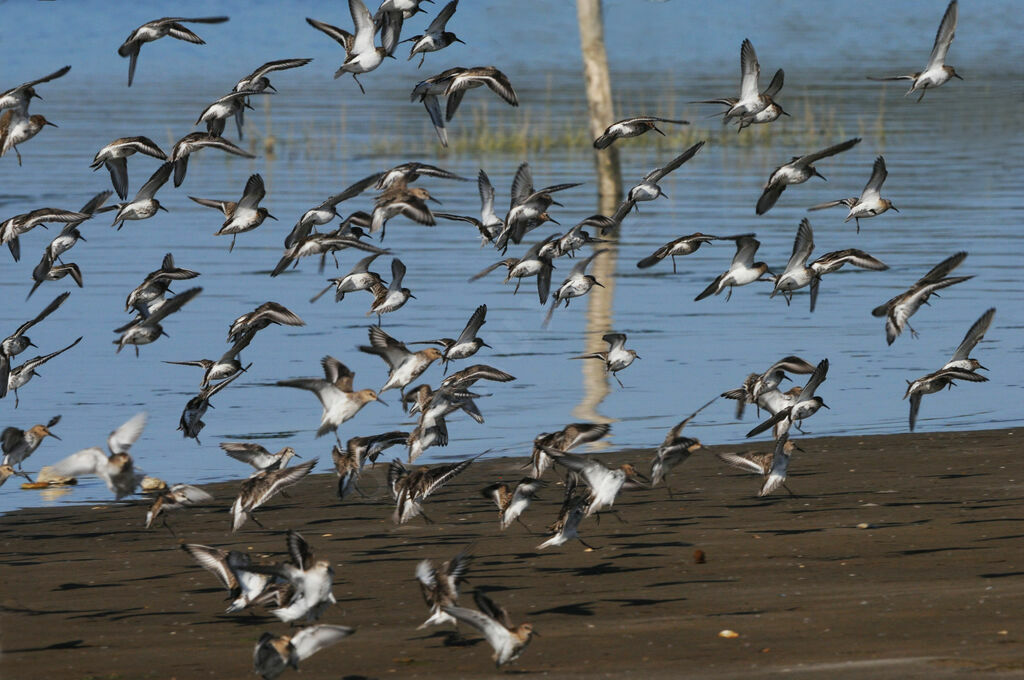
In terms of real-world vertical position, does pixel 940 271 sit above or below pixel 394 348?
above

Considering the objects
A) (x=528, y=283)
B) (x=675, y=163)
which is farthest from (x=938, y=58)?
(x=528, y=283)

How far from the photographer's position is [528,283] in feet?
89.0

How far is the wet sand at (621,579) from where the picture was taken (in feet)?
28.0

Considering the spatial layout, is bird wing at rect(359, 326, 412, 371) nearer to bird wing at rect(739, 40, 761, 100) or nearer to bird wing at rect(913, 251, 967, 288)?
bird wing at rect(913, 251, 967, 288)

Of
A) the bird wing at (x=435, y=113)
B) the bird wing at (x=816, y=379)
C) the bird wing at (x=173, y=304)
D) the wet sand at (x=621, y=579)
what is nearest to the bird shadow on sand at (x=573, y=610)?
the wet sand at (x=621, y=579)

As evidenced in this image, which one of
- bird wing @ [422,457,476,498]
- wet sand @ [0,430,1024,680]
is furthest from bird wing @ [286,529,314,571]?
bird wing @ [422,457,476,498]

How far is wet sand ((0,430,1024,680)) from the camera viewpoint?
852 centimetres

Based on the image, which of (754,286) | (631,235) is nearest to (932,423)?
(754,286)

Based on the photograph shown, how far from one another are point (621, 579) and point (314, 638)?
9.18ft

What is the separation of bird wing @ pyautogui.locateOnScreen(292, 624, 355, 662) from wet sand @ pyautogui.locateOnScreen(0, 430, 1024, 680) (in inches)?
25.3

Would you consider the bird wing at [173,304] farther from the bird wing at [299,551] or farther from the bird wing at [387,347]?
the bird wing at [299,551]

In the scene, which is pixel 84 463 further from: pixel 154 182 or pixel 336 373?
pixel 154 182

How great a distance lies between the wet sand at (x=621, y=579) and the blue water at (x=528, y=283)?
1842 mm

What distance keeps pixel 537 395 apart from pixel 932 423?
3751 mm
